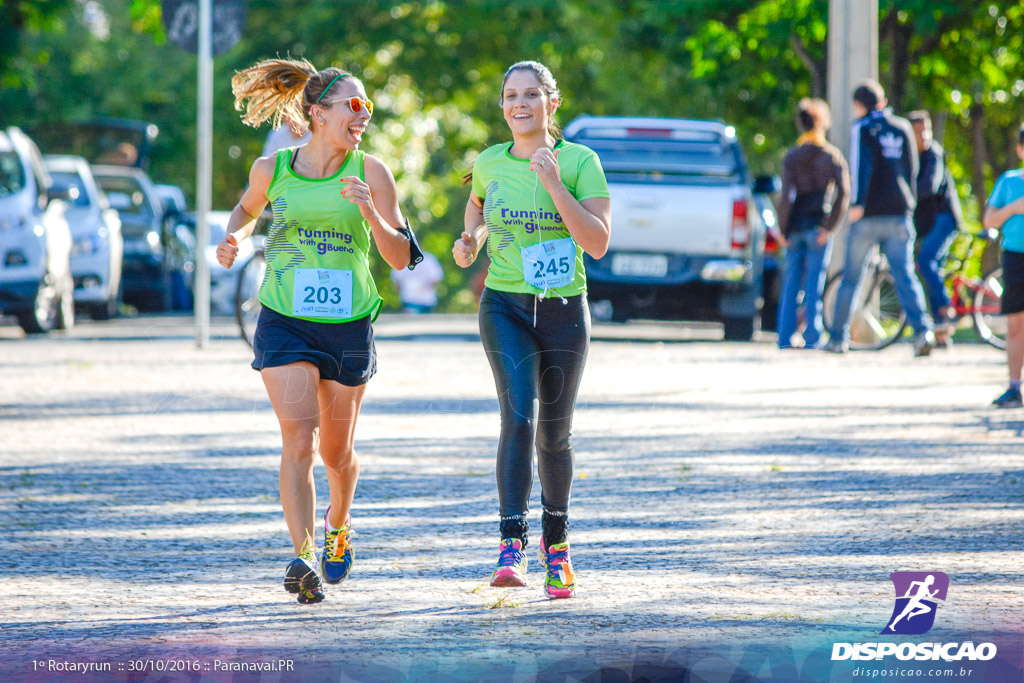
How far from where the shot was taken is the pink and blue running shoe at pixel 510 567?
540 centimetres

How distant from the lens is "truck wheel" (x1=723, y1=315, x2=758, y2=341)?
1691 centimetres

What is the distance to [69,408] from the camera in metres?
10.7

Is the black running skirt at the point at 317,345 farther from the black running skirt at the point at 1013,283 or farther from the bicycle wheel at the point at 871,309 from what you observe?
the bicycle wheel at the point at 871,309

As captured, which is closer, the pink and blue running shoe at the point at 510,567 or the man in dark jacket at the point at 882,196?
the pink and blue running shoe at the point at 510,567

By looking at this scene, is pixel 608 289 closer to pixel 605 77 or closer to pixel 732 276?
pixel 732 276

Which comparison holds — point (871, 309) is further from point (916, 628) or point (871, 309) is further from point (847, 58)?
point (916, 628)

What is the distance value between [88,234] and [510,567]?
47.8 feet

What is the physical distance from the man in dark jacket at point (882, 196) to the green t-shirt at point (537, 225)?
8446mm

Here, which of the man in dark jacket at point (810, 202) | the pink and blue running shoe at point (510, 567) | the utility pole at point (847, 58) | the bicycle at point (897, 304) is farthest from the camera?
the utility pole at point (847, 58)

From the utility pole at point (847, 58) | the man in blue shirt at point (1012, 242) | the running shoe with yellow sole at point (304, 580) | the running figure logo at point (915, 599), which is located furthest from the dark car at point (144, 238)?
the running figure logo at point (915, 599)

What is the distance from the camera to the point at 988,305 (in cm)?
1466

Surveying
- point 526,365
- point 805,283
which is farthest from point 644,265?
point 526,365

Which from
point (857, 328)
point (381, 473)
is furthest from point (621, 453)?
point (857, 328)

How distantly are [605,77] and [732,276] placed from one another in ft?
60.2
